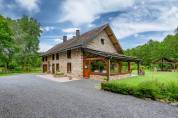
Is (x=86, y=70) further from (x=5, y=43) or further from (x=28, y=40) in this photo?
(x=28, y=40)

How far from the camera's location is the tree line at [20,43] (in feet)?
119

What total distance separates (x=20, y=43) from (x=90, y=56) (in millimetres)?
26498

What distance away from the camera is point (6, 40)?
35312 mm

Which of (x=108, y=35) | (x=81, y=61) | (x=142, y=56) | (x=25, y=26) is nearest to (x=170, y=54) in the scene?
(x=142, y=56)

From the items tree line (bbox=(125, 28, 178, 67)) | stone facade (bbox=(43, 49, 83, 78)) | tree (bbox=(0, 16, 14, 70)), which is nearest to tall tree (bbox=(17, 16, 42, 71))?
tree (bbox=(0, 16, 14, 70))

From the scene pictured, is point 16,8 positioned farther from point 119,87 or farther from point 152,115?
point 152,115

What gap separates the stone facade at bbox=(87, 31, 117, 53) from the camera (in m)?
23.7

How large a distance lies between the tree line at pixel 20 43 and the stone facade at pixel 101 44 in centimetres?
2079

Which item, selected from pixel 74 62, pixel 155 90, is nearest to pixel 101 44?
pixel 74 62

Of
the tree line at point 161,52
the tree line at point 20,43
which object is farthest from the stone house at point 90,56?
the tree line at point 161,52

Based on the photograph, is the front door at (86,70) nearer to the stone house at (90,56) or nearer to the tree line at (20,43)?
the stone house at (90,56)

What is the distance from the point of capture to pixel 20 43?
41.5 m

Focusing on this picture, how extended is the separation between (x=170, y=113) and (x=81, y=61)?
1497cm

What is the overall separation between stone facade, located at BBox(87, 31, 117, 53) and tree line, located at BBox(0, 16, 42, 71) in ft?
68.2
